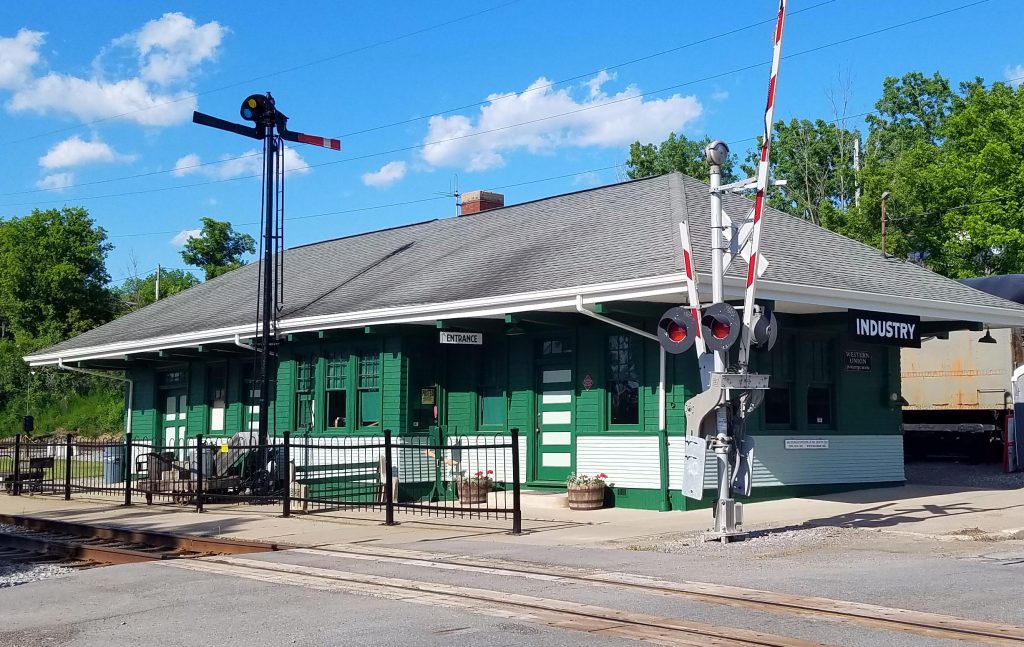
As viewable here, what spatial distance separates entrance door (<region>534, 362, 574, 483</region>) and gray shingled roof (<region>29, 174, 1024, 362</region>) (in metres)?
1.81

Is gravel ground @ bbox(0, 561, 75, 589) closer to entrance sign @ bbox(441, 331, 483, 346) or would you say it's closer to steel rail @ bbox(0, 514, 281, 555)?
steel rail @ bbox(0, 514, 281, 555)

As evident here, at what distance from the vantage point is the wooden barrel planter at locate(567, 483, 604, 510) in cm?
1656

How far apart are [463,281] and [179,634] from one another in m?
11.5

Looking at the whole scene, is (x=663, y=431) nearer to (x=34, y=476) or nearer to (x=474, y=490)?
(x=474, y=490)

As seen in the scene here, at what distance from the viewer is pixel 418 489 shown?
19.1 m

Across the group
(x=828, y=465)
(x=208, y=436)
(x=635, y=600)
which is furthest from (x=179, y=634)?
(x=208, y=436)

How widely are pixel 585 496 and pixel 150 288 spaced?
6234 cm

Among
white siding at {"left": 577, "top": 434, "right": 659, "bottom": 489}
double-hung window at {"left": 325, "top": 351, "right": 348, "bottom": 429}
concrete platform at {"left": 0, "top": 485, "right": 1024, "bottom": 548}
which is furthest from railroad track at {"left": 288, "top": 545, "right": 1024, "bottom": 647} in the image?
double-hung window at {"left": 325, "top": 351, "right": 348, "bottom": 429}

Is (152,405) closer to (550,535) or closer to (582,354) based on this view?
(582,354)

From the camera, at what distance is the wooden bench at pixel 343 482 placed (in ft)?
58.2

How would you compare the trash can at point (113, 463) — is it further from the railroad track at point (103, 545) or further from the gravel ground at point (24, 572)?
the gravel ground at point (24, 572)

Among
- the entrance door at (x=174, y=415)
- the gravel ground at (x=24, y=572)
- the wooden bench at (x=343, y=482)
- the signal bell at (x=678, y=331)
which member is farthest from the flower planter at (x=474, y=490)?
the entrance door at (x=174, y=415)

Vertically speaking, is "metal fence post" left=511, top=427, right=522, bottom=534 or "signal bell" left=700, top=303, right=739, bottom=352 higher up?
"signal bell" left=700, top=303, right=739, bottom=352

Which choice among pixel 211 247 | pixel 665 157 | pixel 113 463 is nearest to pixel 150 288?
pixel 211 247
